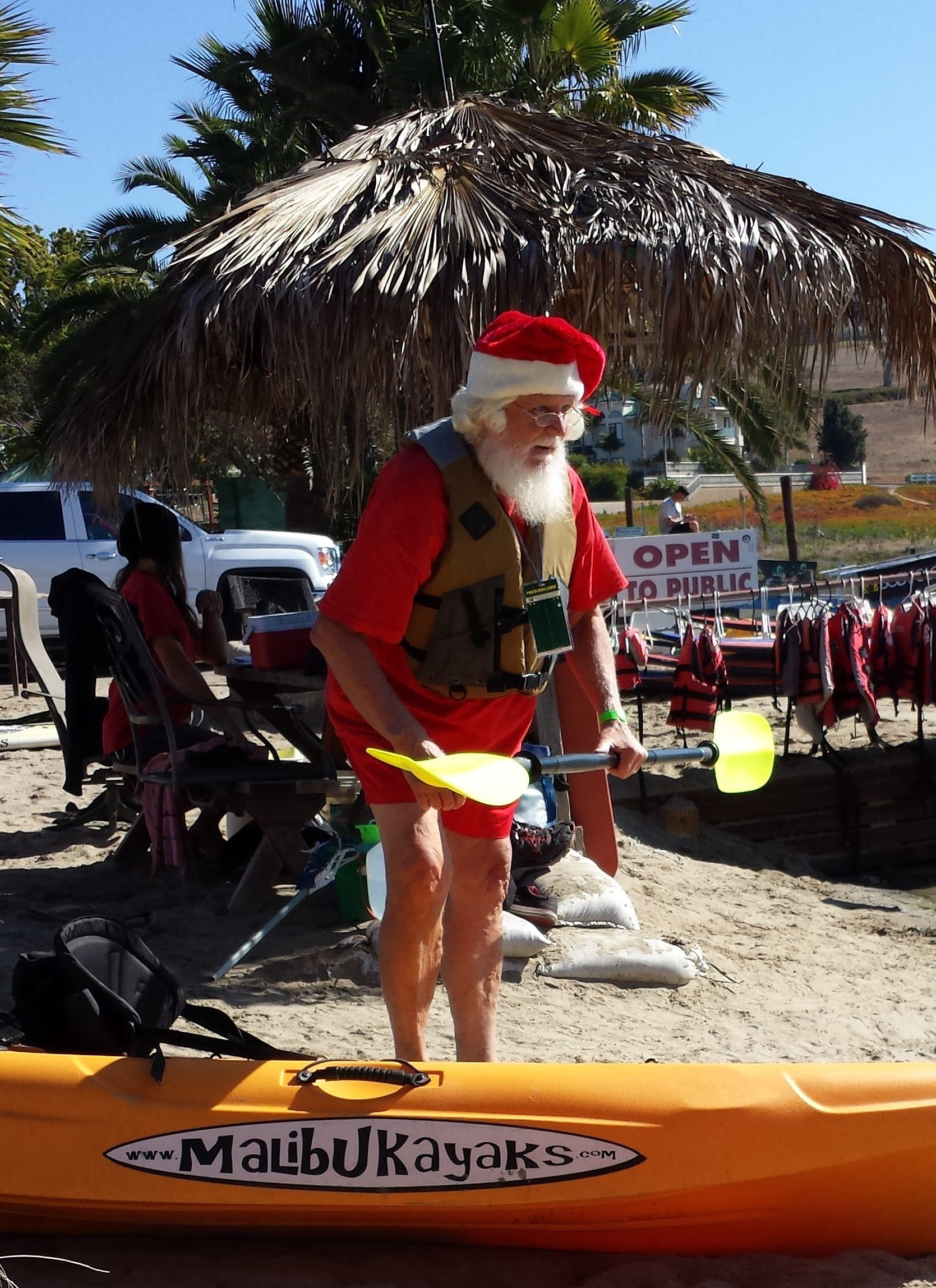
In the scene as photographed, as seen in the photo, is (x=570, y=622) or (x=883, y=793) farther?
(x=883, y=793)

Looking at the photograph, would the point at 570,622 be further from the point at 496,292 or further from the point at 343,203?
the point at 343,203

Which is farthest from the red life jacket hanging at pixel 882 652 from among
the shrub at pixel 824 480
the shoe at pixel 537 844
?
the shrub at pixel 824 480

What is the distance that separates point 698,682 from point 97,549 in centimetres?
747

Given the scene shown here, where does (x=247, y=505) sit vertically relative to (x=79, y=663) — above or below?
above

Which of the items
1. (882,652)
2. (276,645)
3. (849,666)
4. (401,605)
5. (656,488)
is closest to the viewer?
(401,605)

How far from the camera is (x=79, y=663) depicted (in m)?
5.20

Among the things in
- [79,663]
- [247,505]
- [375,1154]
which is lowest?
[375,1154]

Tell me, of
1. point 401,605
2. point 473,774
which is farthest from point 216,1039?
point 401,605

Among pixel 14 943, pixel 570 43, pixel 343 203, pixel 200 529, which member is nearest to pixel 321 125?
pixel 570 43

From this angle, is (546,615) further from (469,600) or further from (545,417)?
(545,417)

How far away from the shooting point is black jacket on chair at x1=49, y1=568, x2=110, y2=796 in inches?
201

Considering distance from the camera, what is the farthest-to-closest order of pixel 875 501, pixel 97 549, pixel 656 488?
pixel 656 488, pixel 875 501, pixel 97 549

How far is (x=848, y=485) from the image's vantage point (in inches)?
1876

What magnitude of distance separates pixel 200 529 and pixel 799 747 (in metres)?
7.35
